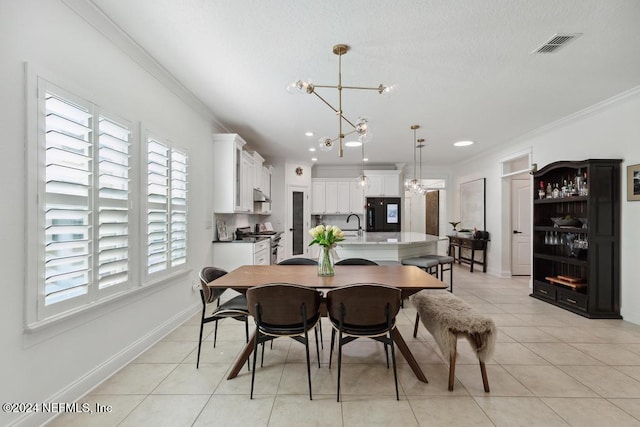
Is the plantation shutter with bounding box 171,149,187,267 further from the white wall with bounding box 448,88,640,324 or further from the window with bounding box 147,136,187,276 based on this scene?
the white wall with bounding box 448,88,640,324

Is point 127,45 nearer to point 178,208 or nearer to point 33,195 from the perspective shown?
point 33,195

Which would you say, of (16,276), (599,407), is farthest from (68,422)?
(599,407)

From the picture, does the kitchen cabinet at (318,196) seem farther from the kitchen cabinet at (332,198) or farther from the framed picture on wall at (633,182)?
the framed picture on wall at (633,182)

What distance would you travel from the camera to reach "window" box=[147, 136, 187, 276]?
2.75 metres

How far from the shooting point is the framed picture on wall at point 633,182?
331cm

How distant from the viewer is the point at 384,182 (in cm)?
738

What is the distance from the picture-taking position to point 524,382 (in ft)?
7.28

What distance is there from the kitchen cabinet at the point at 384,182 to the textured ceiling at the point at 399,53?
3160 millimetres

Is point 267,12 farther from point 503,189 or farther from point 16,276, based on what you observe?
point 503,189

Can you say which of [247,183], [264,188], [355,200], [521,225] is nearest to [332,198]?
[355,200]

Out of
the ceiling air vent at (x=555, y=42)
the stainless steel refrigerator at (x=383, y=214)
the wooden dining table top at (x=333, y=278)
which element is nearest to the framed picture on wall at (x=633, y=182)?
the ceiling air vent at (x=555, y=42)

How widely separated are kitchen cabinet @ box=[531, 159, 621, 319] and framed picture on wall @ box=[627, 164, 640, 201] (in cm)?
12

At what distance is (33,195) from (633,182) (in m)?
5.50

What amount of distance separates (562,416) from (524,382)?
14.6 inches
